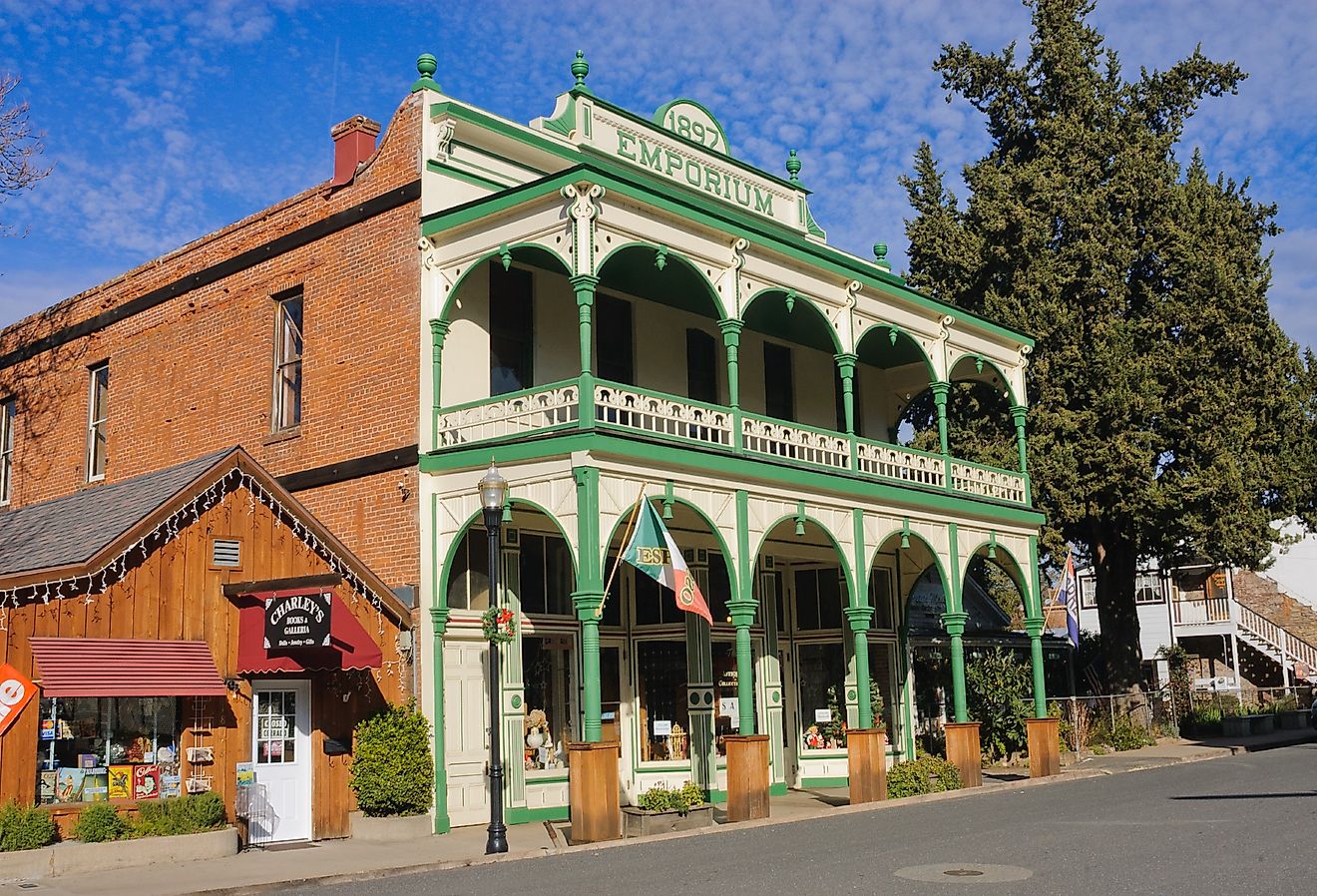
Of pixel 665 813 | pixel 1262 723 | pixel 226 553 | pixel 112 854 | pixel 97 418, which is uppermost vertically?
pixel 97 418

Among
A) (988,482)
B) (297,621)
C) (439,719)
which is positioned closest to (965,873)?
(297,621)

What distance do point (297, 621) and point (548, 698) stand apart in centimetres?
544

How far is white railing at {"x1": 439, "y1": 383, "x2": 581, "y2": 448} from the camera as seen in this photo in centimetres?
1773

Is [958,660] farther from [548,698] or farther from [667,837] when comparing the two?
[667,837]

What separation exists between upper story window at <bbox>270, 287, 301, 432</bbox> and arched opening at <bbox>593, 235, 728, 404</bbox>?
4714 mm

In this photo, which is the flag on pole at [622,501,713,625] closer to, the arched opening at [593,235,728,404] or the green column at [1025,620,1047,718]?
the arched opening at [593,235,728,404]

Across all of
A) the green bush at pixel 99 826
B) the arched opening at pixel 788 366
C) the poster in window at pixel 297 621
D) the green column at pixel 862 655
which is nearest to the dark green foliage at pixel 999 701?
the arched opening at pixel 788 366

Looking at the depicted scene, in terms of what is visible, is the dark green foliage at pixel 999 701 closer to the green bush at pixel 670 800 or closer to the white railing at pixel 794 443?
the white railing at pixel 794 443

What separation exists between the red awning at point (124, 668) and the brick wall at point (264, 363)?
361cm

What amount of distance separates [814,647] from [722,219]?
9285mm

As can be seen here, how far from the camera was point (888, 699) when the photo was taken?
26.5 meters

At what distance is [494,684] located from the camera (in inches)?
605

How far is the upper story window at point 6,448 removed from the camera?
27.5 meters

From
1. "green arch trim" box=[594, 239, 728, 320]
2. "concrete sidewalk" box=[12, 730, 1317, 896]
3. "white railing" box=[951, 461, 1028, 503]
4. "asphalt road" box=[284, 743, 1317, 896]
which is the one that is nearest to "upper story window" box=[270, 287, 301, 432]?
"green arch trim" box=[594, 239, 728, 320]
